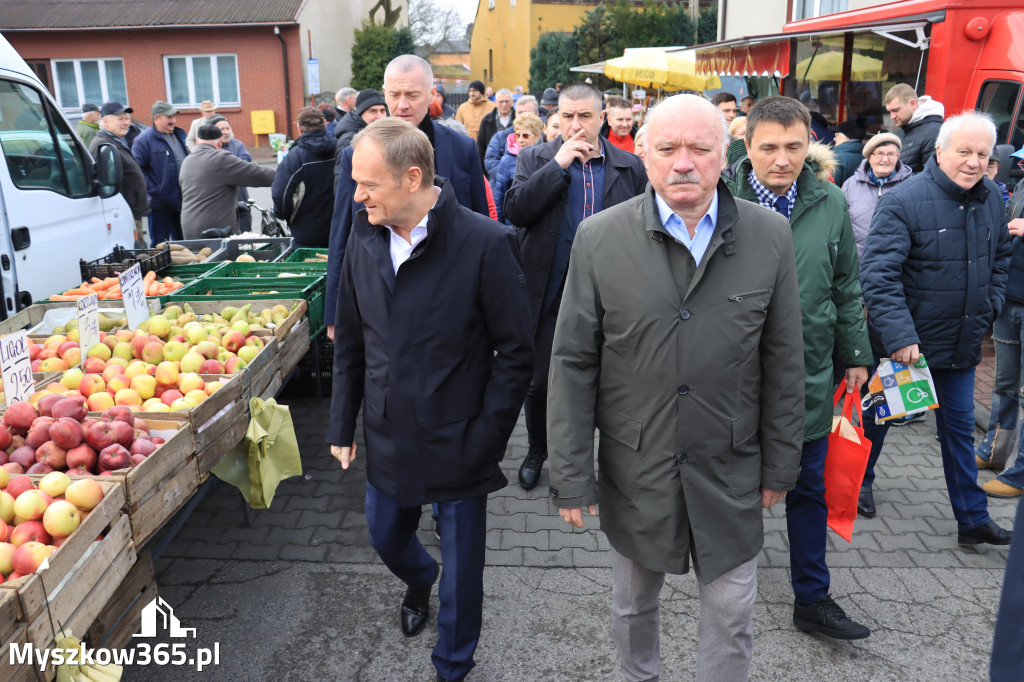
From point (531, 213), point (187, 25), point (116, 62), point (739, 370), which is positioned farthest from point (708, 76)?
point (116, 62)

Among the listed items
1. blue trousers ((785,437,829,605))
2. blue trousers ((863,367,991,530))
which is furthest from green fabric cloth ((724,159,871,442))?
blue trousers ((863,367,991,530))

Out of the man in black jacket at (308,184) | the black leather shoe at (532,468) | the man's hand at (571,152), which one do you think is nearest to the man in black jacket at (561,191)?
the man's hand at (571,152)

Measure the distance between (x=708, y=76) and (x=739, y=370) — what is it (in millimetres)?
13438

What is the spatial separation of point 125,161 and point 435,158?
487 centimetres

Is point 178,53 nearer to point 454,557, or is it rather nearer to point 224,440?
point 224,440

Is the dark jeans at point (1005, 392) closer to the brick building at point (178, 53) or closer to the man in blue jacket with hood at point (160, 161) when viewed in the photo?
the man in blue jacket with hood at point (160, 161)

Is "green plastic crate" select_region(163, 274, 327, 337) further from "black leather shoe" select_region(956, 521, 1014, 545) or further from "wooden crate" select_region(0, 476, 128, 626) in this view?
"black leather shoe" select_region(956, 521, 1014, 545)

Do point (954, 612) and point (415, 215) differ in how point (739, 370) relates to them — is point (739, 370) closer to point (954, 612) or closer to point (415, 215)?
point (415, 215)

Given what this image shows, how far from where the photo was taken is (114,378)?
3.95m

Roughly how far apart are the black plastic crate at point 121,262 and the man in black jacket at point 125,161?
0.68 metres

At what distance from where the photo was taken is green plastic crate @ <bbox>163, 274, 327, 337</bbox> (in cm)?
547

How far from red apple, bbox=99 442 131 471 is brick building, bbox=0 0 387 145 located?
27.0m

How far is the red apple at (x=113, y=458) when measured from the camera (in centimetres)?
313

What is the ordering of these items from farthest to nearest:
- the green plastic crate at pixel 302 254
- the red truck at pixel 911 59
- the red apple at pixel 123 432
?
the red truck at pixel 911 59 < the green plastic crate at pixel 302 254 < the red apple at pixel 123 432
